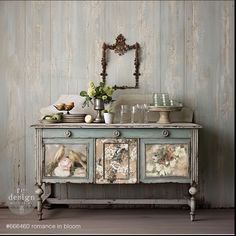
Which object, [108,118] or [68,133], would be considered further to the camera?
[108,118]

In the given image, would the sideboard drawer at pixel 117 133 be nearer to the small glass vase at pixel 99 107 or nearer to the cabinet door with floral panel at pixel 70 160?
the cabinet door with floral panel at pixel 70 160

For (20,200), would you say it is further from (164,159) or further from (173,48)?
(173,48)

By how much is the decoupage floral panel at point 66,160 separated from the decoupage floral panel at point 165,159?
1.77ft

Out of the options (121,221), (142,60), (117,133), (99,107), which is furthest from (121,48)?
(121,221)

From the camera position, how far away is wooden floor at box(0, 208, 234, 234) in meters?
3.45

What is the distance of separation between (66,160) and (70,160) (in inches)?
1.3

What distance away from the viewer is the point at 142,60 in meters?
4.23

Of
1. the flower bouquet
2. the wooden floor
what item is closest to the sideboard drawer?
the flower bouquet

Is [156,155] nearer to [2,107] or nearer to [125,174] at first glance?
[125,174]

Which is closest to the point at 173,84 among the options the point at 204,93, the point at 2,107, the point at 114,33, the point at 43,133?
the point at 204,93

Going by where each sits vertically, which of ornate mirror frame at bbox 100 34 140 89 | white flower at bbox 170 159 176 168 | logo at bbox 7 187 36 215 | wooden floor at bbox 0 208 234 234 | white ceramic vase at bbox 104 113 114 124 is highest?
ornate mirror frame at bbox 100 34 140 89

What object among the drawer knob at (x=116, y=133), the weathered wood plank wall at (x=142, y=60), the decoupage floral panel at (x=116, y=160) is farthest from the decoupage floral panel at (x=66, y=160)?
the weathered wood plank wall at (x=142, y=60)

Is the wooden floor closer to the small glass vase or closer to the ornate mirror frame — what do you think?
the small glass vase

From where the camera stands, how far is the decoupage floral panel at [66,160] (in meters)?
3.67
